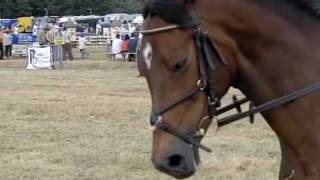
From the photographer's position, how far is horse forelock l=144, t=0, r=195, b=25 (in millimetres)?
3635

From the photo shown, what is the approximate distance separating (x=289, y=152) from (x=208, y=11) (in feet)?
2.88

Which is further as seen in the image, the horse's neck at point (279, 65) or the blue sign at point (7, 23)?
the blue sign at point (7, 23)

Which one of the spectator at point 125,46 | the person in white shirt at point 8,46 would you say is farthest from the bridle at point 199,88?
the person in white shirt at point 8,46

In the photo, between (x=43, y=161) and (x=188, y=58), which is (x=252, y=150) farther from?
(x=188, y=58)

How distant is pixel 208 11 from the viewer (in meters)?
3.71

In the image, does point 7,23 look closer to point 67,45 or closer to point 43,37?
point 67,45

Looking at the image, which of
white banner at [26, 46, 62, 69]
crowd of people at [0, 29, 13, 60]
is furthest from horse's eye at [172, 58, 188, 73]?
crowd of people at [0, 29, 13, 60]

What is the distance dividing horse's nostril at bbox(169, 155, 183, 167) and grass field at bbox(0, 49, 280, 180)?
5.36 feet

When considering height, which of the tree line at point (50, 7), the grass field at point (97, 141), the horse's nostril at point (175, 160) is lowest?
the tree line at point (50, 7)

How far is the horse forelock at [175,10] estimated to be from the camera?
3635 mm

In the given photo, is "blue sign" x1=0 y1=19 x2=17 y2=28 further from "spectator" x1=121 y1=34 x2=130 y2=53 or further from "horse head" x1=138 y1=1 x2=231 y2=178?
"horse head" x1=138 y1=1 x2=231 y2=178

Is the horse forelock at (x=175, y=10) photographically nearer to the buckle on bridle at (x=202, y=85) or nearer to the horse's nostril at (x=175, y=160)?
the buckle on bridle at (x=202, y=85)

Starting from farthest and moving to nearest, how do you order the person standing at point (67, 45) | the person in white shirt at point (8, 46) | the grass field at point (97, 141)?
the person in white shirt at point (8, 46)
the person standing at point (67, 45)
the grass field at point (97, 141)

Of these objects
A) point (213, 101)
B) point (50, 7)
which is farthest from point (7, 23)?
point (213, 101)
